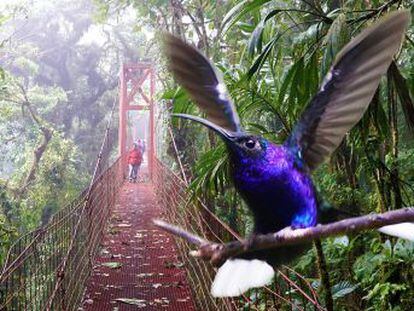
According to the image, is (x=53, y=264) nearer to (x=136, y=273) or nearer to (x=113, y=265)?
(x=136, y=273)

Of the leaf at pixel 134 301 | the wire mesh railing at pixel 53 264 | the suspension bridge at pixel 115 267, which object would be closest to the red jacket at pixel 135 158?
the suspension bridge at pixel 115 267

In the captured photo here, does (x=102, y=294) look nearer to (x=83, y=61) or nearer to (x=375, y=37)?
(x=375, y=37)

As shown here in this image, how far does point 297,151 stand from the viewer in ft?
1.73

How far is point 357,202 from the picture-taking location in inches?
84.0

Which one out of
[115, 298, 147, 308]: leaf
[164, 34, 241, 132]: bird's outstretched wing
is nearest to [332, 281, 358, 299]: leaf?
[164, 34, 241, 132]: bird's outstretched wing

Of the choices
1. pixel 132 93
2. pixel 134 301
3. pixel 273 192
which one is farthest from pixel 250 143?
pixel 132 93

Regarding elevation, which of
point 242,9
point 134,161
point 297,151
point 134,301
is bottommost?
point 134,301

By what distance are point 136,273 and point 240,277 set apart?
299 cm

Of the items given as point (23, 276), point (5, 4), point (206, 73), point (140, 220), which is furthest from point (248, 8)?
point (5, 4)

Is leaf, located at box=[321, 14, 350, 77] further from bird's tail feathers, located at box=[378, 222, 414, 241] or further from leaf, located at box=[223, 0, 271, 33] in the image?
bird's tail feathers, located at box=[378, 222, 414, 241]

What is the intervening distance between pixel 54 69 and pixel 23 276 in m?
11.9

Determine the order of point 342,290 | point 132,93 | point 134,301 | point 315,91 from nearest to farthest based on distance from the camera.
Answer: point 315,91 → point 342,290 → point 134,301 → point 132,93

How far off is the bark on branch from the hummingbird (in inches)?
2.3

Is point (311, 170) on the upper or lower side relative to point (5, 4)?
lower
